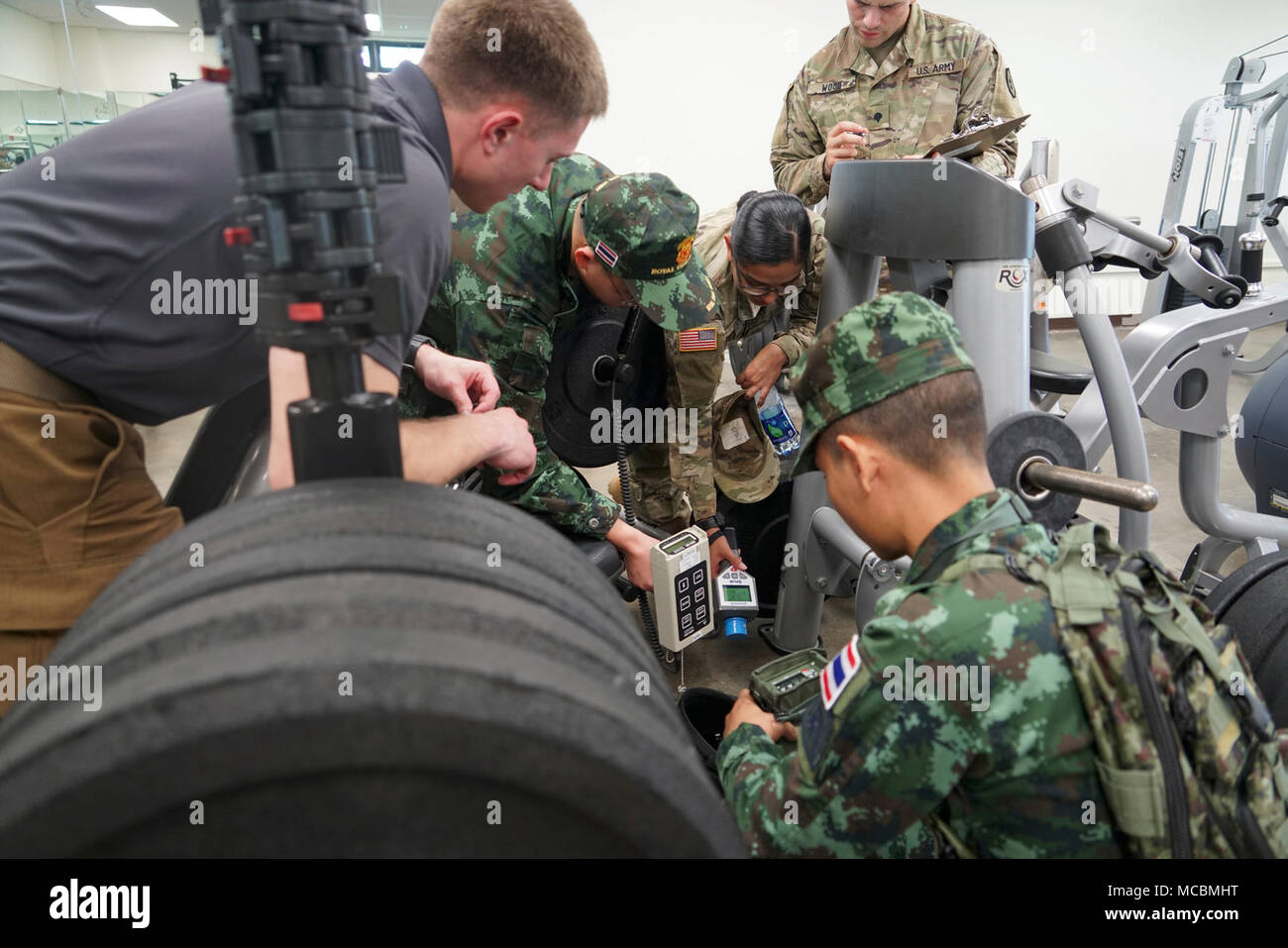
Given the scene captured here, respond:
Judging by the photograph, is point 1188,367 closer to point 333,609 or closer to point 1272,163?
point 333,609

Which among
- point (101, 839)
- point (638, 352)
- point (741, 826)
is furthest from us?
point (638, 352)

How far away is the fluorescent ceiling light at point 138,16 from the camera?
3977 millimetres

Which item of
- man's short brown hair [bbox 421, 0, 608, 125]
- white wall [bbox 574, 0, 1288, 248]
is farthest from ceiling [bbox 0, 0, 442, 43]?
man's short brown hair [bbox 421, 0, 608, 125]

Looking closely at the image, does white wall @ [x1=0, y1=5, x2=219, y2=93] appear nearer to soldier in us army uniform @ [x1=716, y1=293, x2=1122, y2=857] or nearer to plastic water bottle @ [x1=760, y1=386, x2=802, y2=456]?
plastic water bottle @ [x1=760, y1=386, x2=802, y2=456]

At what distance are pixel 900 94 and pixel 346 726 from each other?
288cm

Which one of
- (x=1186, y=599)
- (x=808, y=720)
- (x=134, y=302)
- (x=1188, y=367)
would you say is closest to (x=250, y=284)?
(x=134, y=302)

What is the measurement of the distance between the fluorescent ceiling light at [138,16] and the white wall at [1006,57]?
7.95 ft

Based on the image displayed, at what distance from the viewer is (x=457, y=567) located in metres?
0.55

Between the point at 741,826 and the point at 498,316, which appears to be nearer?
the point at 741,826

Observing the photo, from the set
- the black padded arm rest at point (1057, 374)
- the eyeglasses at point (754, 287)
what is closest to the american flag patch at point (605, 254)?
the eyeglasses at point (754, 287)

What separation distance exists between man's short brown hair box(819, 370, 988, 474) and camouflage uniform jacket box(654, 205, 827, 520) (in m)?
0.86

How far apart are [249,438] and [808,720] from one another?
1.09 m

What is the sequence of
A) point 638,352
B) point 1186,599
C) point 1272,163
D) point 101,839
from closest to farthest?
1. point 101,839
2. point 1186,599
3. point 638,352
4. point 1272,163

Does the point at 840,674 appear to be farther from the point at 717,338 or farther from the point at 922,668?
the point at 717,338
